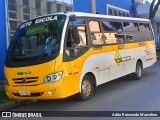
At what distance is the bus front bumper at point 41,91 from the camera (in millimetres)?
7727

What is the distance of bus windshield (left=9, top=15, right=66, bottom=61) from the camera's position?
8047 millimetres

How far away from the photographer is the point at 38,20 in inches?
347

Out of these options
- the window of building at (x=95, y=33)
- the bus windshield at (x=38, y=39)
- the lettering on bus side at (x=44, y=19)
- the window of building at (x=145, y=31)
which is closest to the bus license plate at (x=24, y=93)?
the bus windshield at (x=38, y=39)

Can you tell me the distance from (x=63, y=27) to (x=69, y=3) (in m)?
10.1

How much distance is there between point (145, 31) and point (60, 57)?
6937 mm

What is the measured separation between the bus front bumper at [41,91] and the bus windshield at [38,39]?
2.44 ft

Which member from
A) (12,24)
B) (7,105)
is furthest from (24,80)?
(12,24)

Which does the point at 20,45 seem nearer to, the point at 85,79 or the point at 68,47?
the point at 68,47

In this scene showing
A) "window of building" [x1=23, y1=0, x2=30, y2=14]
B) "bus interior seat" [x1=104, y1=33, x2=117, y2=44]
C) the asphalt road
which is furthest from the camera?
"window of building" [x1=23, y1=0, x2=30, y2=14]

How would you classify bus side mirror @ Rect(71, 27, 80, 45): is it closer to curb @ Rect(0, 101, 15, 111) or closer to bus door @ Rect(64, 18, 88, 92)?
bus door @ Rect(64, 18, 88, 92)

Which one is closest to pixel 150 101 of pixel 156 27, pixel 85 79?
pixel 85 79

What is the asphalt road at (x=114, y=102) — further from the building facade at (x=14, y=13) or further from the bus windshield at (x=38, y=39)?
the building facade at (x=14, y=13)

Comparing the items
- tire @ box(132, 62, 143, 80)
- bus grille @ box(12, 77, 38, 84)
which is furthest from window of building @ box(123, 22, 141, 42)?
bus grille @ box(12, 77, 38, 84)

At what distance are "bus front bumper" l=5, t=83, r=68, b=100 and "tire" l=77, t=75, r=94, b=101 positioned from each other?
947 mm
